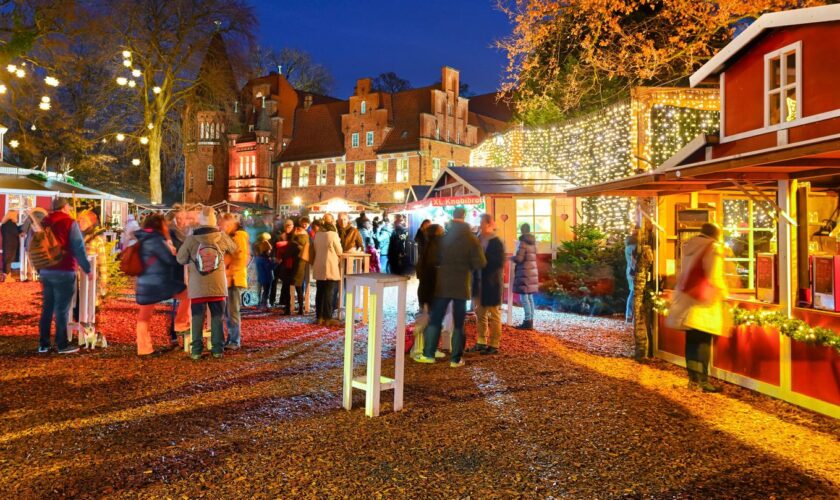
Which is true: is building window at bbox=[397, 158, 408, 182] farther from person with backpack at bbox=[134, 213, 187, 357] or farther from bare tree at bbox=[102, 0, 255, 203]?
person with backpack at bbox=[134, 213, 187, 357]

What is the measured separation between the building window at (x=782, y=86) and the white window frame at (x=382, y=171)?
36.4 meters

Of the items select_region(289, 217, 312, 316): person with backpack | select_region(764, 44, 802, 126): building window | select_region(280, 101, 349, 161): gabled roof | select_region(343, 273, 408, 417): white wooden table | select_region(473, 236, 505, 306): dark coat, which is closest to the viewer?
select_region(343, 273, 408, 417): white wooden table

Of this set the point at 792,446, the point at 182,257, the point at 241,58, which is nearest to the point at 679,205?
the point at 792,446

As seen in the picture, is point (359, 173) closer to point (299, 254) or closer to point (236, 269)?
point (299, 254)

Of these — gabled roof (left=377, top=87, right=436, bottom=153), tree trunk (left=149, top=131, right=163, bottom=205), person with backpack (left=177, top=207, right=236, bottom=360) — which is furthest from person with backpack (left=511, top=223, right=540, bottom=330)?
gabled roof (left=377, top=87, right=436, bottom=153)

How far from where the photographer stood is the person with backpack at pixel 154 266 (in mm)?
7406

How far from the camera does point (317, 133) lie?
49000 mm

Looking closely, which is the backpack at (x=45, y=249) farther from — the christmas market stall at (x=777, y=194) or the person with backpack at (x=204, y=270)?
the christmas market stall at (x=777, y=194)

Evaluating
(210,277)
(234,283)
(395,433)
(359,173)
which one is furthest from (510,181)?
(359,173)

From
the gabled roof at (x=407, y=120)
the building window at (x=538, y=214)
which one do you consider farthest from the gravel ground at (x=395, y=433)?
the gabled roof at (x=407, y=120)

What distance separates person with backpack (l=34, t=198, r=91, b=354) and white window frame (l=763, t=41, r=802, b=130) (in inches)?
338

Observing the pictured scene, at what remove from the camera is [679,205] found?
9.10 meters

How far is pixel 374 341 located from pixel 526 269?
557 centimetres

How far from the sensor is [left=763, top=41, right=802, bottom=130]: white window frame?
7.38 m
